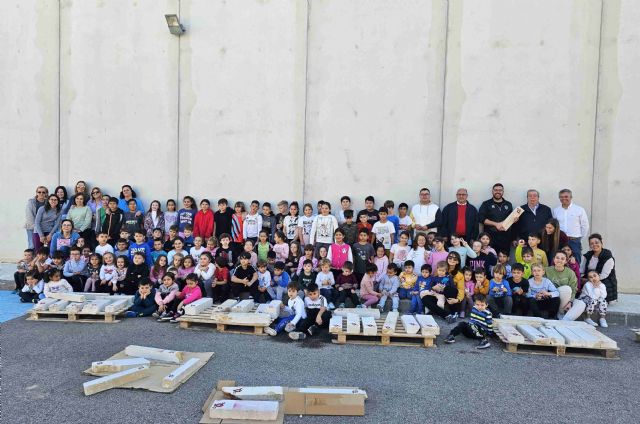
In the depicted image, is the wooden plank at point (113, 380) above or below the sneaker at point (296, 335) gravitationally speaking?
above

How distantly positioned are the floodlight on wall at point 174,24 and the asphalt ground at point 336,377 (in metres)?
7.18

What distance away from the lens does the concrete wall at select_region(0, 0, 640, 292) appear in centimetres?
959

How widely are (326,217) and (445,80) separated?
13.1 ft

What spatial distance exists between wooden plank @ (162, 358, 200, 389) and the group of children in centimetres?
165

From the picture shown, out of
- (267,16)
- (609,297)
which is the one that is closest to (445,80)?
(267,16)

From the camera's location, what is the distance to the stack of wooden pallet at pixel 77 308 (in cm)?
727

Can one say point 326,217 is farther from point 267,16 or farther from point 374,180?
point 267,16

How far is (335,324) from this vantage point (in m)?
6.48

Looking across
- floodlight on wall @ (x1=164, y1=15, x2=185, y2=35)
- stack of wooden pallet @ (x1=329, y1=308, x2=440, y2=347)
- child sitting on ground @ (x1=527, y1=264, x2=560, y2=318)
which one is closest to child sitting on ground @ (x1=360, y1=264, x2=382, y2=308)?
stack of wooden pallet @ (x1=329, y1=308, x2=440, y2=347)

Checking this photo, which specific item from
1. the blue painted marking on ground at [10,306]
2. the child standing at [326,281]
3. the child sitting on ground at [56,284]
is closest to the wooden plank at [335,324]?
the child standing at [326,281]

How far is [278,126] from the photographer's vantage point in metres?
10.8

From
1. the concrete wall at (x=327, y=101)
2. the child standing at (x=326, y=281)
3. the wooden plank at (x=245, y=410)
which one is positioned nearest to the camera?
the wooden plank at (x=245, y=410)

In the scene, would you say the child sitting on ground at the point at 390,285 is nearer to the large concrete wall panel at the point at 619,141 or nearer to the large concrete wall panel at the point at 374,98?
the large concrete wall panel at the point at 374,98

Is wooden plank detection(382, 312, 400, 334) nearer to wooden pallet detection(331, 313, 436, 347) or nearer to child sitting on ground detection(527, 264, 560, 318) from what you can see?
wooden pallet detection(331, 313, 436, 347)
